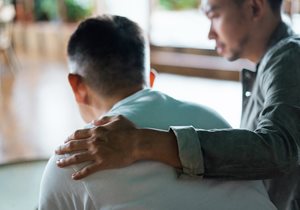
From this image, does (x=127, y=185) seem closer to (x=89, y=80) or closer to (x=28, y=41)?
(x=89, y=80)

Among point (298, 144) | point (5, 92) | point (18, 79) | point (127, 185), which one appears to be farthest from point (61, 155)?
point (18, 79)

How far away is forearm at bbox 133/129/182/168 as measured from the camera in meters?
0.85

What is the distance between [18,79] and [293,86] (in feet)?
18.5

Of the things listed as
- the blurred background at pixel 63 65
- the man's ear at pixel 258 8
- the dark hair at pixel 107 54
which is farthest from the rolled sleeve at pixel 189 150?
the blurred background at pixel 63 65

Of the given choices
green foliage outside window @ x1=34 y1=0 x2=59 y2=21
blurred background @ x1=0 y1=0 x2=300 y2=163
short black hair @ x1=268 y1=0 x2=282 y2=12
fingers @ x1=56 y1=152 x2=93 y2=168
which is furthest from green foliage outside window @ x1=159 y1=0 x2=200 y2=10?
fingers @ x1=56 y1=152 x2=93 y2=168

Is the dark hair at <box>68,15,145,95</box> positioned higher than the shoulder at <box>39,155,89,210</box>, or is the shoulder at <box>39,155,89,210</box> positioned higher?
the dark hair at <box>68,15,145,95</box>

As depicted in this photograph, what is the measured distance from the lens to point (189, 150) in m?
0.86

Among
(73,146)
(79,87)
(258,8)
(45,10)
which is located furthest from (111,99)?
(45,10)

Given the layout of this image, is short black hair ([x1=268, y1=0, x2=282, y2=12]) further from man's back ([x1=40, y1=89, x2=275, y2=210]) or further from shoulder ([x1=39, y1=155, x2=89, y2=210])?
shoulder ([x1=39, y1=155, x2=89, y2=210])

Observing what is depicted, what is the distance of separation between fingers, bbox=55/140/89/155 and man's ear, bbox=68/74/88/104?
0.69 ft

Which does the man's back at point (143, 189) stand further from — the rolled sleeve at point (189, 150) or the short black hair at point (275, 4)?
the short black hair at point (275, 4)

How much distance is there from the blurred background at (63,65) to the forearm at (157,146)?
2.61 meters

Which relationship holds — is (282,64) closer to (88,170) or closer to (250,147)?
(250,147)

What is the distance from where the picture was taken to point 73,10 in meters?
7.98
